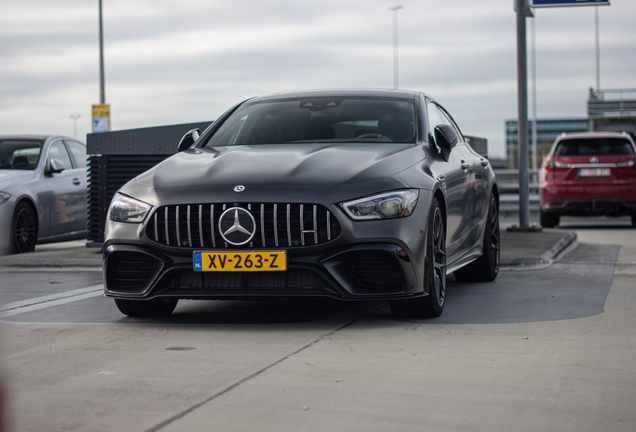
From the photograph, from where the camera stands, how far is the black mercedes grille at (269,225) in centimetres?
512

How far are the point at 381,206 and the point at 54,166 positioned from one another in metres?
7.67

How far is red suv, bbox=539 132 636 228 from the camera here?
53.3ft

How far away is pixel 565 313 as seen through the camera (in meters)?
5.99

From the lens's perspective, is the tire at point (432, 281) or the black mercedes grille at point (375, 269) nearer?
the black mercedes grille at point (375, 269)

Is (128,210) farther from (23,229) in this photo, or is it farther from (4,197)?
(23,229)

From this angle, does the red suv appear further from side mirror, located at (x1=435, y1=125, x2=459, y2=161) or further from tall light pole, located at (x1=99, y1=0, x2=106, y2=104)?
tall light pole, located at (x1=99, y1=0, x2=106, y2=104)

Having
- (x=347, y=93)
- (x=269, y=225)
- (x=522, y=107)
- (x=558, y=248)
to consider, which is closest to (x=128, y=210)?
(x=269, y=225)

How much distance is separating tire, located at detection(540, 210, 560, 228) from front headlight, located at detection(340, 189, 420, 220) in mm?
12372

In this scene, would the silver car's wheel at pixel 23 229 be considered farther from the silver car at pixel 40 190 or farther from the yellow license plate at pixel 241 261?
the yellow license plate at pixel 241 261

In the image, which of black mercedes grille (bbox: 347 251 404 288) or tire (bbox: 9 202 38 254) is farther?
tire (bbox: 9 202 38 254)

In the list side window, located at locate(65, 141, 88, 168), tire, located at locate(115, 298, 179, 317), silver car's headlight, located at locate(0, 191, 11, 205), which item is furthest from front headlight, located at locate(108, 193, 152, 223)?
side window, located at locate(65, 141, 88, 168)

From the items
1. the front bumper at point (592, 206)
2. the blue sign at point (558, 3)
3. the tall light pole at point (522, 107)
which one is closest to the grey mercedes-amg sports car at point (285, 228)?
the tall light pole at point (522, 107)

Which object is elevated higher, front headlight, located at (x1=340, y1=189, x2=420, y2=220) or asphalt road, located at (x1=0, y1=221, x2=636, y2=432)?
front headlight, located at (x1=340, y1=189, x2=420, y2=220)

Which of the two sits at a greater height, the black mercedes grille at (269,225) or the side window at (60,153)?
the side window at (60,153)
